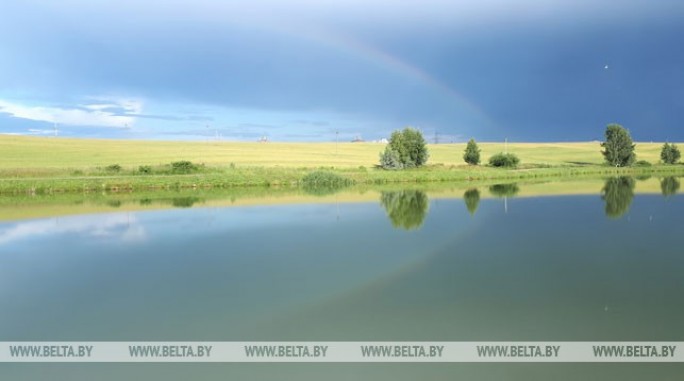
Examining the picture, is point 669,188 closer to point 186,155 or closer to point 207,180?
point 207,180

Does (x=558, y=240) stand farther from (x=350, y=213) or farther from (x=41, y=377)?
(x=41, y=377)

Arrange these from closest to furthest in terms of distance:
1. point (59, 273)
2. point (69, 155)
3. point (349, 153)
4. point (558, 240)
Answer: point (59, 273) < point (558, 240) < point (69, 155) < point (349, 153)

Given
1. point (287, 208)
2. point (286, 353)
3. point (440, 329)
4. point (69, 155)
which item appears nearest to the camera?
point (286, 353)

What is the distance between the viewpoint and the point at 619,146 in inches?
2507

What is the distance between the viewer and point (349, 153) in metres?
68.5

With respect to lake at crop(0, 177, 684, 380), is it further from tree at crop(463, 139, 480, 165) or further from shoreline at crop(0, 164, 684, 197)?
tree at crop(463, 139, 480, 165)

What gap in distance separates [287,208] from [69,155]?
40.5 metres

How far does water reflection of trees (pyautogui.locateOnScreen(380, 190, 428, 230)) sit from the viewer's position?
15.4 meters

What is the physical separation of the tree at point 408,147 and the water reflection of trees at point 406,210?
25.5 metres

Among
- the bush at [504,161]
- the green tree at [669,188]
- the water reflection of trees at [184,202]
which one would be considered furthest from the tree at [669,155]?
the water reflection of trees at [184,202]

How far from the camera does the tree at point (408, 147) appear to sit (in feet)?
167

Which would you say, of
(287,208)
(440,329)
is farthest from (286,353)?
(287,208)

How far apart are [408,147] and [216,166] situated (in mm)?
17703

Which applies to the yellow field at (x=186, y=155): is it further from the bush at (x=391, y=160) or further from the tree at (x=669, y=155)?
the bush at (x=391, y=160)
